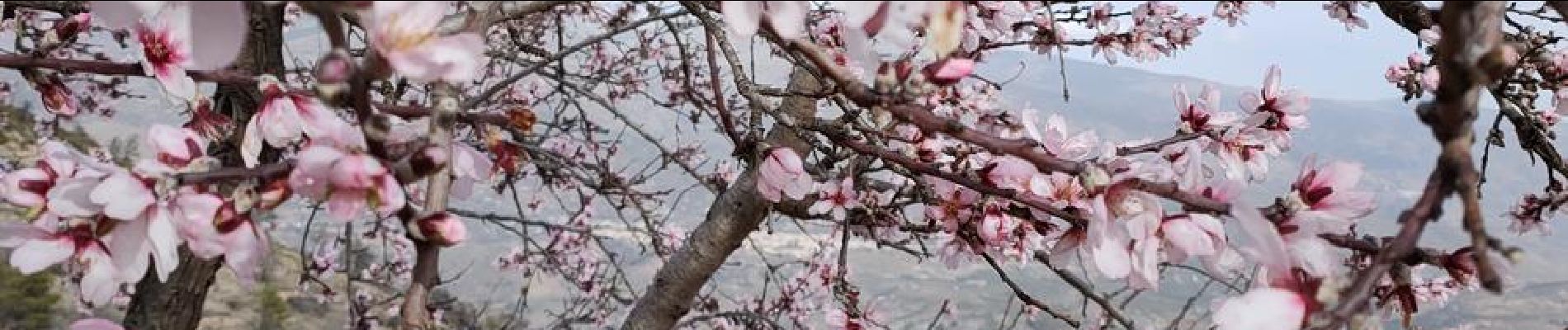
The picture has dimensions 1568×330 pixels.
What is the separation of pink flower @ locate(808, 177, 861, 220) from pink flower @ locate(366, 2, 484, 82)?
144cm

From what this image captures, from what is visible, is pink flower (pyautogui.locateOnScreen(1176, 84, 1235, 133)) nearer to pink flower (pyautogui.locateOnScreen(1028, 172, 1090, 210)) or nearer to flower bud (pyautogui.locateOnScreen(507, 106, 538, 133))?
pink flower (pyautogui.locateOnScreen(1028, 172, 1090, 210))

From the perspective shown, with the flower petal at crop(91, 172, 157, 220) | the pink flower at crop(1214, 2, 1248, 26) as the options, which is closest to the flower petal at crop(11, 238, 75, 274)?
the flower petal at crop(91, 172, 157, 220)

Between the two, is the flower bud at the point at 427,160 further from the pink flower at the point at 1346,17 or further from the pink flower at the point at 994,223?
the pink flower at the point at 1346,17

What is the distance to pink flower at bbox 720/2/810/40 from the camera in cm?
71

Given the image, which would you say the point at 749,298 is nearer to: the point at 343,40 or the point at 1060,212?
the point at 1060,212

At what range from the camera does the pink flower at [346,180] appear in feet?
2.35

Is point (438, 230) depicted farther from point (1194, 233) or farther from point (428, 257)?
point (1194, 233)

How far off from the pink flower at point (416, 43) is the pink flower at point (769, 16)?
18 cm

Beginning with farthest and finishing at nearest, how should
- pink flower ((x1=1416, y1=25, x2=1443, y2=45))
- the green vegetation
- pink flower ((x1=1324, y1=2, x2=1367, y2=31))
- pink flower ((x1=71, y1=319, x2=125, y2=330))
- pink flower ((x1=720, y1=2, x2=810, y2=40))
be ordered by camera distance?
the green vegetation, pink flower ((x1=1324, y1=2, x2=1367, y2=31)), pink flower ((x1=1416, y1=25, x2=1443, y2=45)), pink flower ((x1=71, y1=319, x2=125, y2=330)), pink flower ((x1=720, y1=2, x2=810, y2=40))

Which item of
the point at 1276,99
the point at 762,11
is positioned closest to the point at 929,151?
the point at 1276,99

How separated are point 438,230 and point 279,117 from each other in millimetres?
372

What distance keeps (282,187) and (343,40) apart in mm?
222

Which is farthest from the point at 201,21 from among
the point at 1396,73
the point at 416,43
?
the point at 1396,73

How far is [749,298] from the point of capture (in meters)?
6.39
